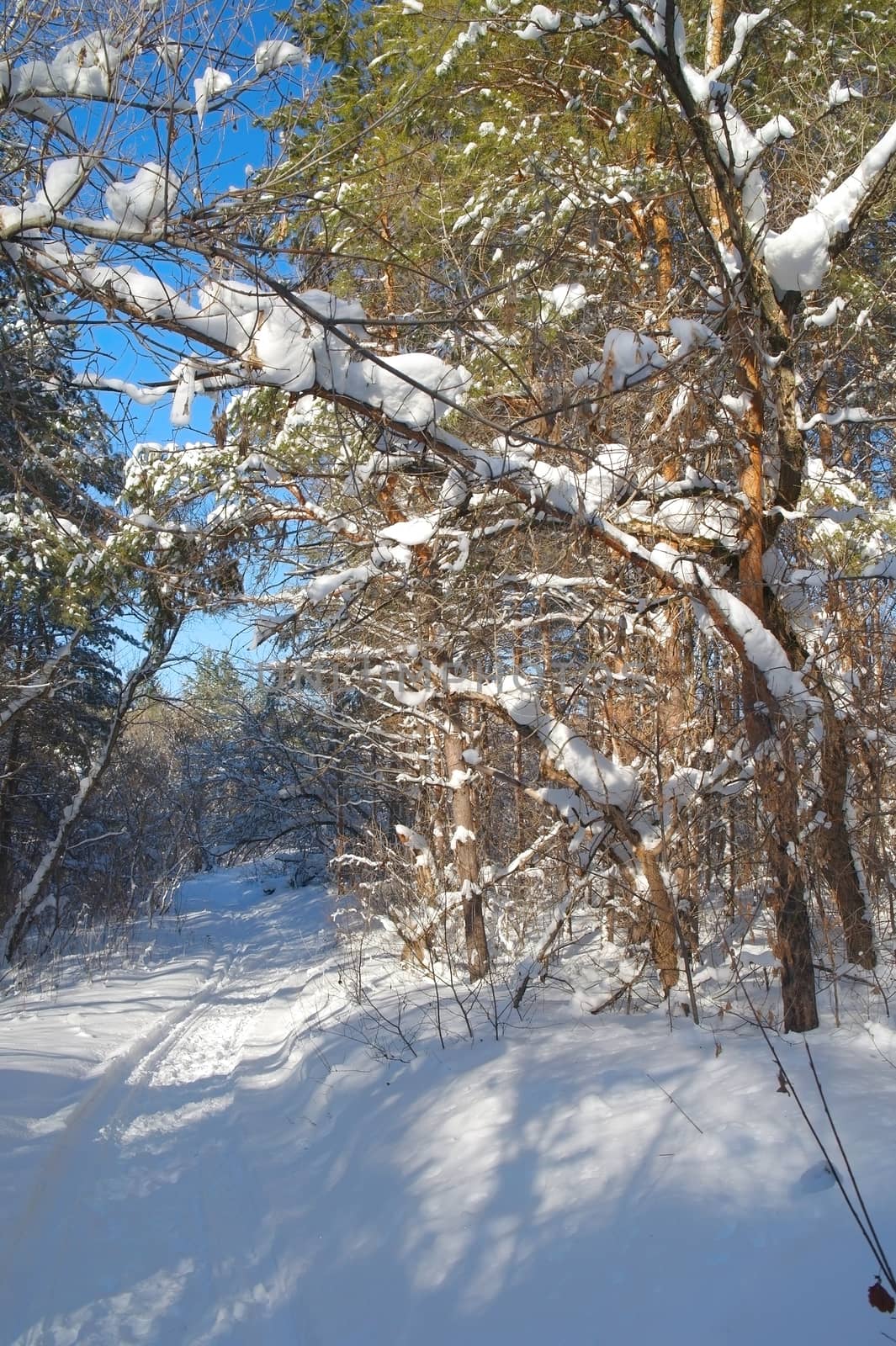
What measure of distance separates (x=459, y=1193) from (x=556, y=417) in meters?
4.17

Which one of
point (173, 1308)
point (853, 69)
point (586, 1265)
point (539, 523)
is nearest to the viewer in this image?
point (586, 1265)

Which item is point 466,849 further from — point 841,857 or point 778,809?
point 778,809

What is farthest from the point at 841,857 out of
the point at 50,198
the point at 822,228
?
the point at 50,198

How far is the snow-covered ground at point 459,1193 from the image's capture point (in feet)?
9.70

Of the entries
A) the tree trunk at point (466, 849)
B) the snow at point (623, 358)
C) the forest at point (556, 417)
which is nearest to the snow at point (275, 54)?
the forest at point (556, 417)

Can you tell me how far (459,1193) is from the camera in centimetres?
395

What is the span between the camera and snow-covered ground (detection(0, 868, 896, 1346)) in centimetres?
296

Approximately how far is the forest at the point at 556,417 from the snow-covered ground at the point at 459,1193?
2.25 feet

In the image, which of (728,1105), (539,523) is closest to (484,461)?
(539,523)

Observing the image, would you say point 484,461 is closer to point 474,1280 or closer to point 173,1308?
point 474,1280

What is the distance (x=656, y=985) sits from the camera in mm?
6320

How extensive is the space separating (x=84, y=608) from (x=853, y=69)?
7.70 meters

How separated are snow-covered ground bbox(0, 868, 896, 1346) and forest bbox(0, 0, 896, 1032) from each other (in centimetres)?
69

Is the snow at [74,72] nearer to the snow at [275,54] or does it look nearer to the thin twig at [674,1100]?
the snow at [275,54]
